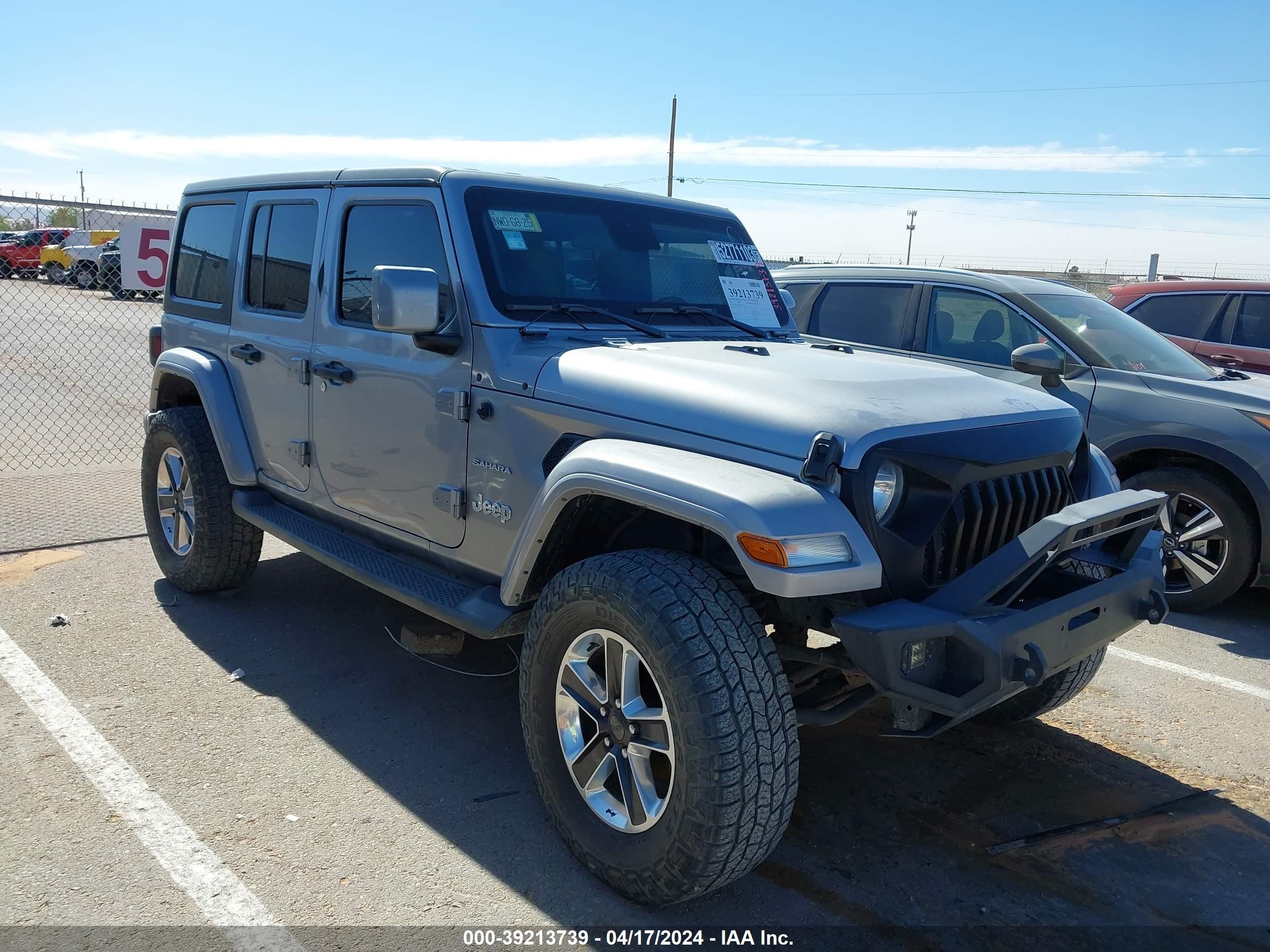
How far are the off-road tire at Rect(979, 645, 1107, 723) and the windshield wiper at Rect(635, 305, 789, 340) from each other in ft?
5.63

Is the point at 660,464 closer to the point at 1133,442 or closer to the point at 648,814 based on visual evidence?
the point at 648,814

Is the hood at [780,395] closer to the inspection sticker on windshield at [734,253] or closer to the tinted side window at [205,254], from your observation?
the inspection sticker on windshield at [734,253]

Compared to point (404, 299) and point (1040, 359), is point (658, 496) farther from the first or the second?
point (1040, 359)

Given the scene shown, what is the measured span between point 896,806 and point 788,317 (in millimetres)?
2123

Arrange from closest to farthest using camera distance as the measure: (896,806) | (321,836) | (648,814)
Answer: (648,814)
(321,836)
(896,806)

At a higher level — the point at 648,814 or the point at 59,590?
the point at 648,814

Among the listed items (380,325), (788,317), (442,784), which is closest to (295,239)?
(380,325)

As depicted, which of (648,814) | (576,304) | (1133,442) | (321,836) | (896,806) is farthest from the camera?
(1133,442)

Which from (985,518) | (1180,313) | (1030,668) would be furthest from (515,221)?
(1180,313)

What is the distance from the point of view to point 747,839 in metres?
2.67

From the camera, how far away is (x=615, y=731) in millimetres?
2947

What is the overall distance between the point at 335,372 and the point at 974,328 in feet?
13.2

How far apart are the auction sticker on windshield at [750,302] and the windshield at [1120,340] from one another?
2.63m

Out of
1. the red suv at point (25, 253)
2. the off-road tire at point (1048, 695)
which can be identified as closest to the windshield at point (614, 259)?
the off-road tire at point (1048, 695)
